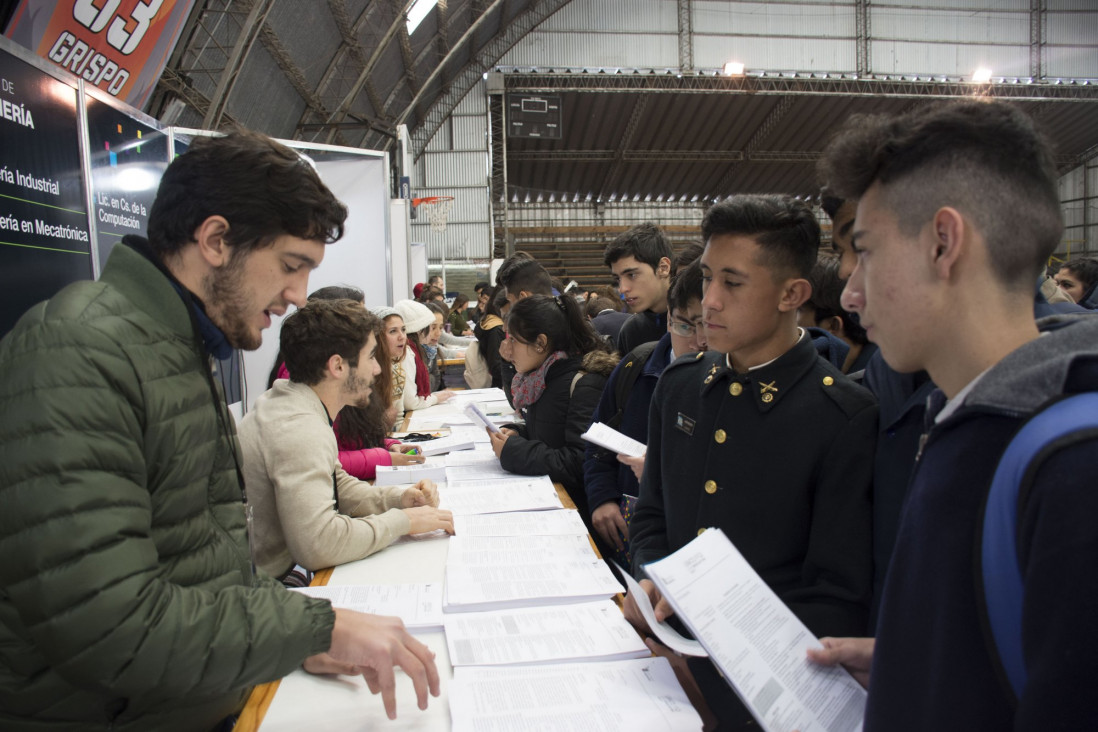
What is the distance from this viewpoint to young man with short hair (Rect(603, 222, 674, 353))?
3184 millimetres

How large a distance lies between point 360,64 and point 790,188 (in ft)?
43.8

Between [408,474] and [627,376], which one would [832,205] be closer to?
[627,376]

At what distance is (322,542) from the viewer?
5.40 ft

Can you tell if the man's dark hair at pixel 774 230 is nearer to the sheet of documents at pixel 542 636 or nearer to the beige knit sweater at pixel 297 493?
the sheet of documents at pixel 542 636

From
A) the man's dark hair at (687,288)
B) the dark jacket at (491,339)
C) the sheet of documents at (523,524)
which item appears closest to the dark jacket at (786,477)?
the sheet of documents at (523,524)

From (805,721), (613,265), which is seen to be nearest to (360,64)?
(613,265)

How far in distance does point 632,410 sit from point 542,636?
0.96 meters

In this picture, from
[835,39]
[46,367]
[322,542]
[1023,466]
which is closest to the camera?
[1023,466]

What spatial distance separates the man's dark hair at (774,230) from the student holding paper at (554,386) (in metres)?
1.11

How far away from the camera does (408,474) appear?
238cm

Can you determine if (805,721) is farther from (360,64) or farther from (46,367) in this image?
(360,64)

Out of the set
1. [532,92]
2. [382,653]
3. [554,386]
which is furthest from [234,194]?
[532,92]

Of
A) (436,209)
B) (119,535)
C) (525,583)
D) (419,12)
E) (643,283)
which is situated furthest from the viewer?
(436,209)

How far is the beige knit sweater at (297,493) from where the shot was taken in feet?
5.44
